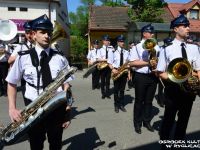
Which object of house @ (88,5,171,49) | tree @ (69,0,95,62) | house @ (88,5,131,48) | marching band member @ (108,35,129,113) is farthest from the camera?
tree @ (69,0,95,62)

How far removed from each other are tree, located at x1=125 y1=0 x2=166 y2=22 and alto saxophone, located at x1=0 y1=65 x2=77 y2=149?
2850cm

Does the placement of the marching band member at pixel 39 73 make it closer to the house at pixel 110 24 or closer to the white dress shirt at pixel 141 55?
the white dress shirt at pixel 141 55

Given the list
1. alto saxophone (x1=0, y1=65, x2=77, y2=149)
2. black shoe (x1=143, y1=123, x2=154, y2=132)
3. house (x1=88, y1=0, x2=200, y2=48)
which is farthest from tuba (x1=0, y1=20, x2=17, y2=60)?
house (x1=88, y1=0, x2=200, y2=48)

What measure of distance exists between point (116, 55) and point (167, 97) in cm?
511

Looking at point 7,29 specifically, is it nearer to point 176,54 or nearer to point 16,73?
point 176,54

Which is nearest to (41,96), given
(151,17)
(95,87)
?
(95,87)

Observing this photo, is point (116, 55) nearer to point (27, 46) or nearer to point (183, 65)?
point (27, 46)

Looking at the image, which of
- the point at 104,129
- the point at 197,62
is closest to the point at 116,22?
the point at 104,129

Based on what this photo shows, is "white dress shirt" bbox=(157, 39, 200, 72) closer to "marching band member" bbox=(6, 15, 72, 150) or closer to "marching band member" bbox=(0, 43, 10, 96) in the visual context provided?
"marching band member" bbox=(6, 15, 72, 150)

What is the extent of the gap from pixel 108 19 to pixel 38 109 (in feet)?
109

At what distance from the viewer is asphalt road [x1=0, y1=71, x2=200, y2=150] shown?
6.34m

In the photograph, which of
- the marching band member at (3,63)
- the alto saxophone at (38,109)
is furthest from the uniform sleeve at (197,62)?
the marching band member at (3,63)

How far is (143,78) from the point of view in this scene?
7.01 m

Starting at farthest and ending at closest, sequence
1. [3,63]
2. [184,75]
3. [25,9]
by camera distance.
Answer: [25,9] → [3,63] → [184,75]
